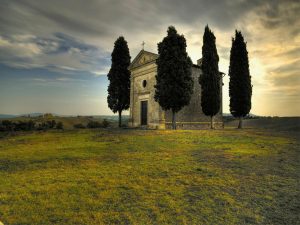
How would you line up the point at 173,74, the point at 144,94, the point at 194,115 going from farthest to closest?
the point at 144,94, the point at 194,115, the point at 173,74

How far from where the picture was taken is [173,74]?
64.7 ft

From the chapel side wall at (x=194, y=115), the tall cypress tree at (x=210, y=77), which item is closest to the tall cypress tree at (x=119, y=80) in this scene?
the chapel side wall at (x=194, y=115)

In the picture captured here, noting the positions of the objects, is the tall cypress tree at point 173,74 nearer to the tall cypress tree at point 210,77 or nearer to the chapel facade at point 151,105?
the chapel facade at point 151,105

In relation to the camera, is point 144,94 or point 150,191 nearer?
point 150,191

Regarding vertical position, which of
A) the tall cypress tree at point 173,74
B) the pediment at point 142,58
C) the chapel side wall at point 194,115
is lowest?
the chapel side wall at point 194,115

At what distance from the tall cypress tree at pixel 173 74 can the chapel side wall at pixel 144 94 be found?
7.37ft

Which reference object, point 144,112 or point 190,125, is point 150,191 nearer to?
point 190,125

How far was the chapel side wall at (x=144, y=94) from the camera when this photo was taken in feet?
74.6

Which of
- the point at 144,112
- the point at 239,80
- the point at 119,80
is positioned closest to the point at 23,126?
the point at 119,80

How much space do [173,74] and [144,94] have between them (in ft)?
18.9

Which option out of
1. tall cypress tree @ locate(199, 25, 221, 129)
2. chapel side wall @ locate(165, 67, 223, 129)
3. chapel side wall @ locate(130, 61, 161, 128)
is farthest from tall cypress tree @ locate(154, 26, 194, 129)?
tall cypress tree @ locate(199, 25, 221, 129)

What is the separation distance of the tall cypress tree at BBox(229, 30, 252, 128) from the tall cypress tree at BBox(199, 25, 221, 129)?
9.52ft

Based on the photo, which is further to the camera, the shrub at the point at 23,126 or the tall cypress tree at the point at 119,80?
the tall cypress tree at the point at 119,80

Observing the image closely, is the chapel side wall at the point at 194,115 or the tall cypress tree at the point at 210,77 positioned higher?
the tall cypress tree at the point at 210,77
